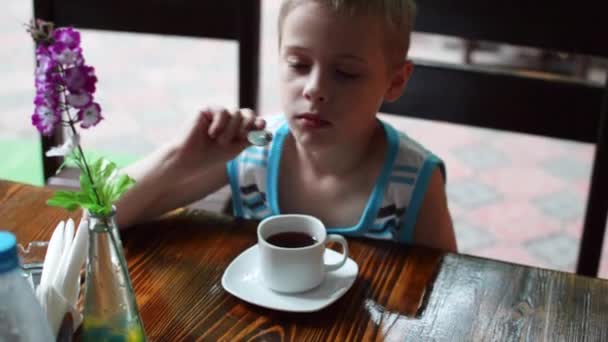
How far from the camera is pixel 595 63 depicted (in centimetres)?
399

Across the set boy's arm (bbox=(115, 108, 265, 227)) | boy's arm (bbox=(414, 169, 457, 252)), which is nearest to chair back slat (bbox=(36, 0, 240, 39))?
boy's arm (bbox=(115, 108, 265, 227))

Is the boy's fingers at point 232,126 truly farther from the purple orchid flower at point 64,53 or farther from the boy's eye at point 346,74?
the purple orchid flower at point 64,53

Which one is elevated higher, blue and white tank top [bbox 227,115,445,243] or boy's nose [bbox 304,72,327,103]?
boy's nose [bbox 304,72,327,103]

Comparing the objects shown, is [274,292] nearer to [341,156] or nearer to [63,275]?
[63,275]

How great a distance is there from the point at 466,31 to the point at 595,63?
288cm

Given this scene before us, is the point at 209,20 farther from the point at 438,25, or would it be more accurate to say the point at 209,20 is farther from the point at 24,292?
the point at 24,292

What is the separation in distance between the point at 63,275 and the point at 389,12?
23.2 inches

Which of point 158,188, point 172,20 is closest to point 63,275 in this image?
point 158,188

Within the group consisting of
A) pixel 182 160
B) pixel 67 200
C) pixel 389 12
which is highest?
pixel 389 12

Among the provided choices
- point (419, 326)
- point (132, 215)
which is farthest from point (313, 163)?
point (419, 326)

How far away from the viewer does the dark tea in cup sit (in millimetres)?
955

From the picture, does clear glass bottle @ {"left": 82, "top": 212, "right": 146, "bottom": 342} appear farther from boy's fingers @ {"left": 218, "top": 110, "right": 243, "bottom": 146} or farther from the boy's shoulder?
the boy's shoulder

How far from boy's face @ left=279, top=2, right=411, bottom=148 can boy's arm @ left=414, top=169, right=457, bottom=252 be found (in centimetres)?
19

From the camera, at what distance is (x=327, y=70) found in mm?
1064
